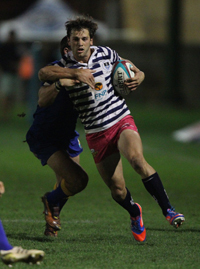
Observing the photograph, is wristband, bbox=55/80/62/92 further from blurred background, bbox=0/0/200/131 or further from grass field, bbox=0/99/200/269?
blurred background, bbox=0/0/200/131

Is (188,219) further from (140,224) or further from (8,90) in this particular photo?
(8,90)

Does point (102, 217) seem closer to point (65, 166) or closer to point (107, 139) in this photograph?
point (65, 166)

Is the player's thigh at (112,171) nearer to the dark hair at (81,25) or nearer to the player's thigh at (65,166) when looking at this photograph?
the player's thigh at (65,166)

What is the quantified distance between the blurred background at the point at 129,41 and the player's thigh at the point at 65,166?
13745 mm

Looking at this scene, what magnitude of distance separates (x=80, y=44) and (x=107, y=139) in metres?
1.05

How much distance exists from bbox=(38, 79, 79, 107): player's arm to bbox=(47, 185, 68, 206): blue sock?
3.33 feet

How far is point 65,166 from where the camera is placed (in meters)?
6.66

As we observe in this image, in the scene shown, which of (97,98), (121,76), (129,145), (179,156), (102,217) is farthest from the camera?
(179,156)

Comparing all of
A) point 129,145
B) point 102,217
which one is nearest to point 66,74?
point 129,145

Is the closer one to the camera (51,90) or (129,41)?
(51,90)

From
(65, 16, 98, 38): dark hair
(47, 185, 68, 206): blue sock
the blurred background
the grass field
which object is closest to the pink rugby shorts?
(47, 185, 68, 206): blue sock

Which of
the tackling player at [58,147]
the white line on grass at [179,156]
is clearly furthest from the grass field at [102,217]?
the tackling player at [58,147]

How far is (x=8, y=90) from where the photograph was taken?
21.0 metres

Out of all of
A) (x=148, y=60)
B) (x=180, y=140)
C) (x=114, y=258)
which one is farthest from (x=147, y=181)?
(x=148, y=60)
